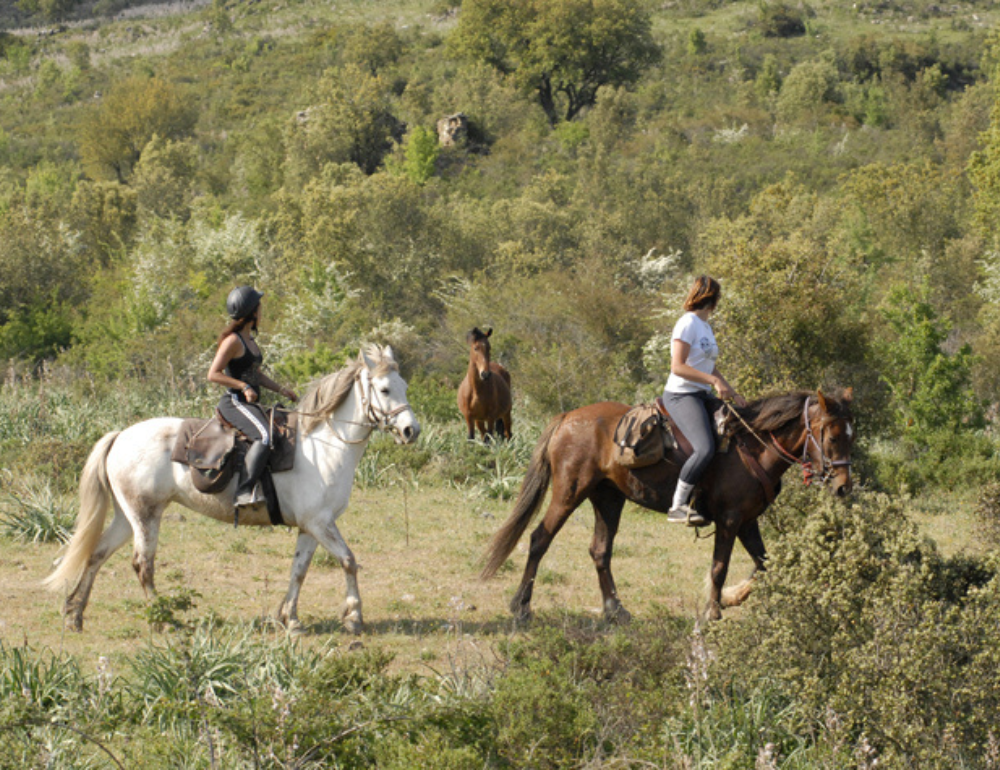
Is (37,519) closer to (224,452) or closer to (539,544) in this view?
(224,452)

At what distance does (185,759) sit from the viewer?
5.34m

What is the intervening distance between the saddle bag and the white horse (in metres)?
1.80

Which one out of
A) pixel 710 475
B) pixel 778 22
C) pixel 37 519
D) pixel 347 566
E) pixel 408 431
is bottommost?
pixel 37 519

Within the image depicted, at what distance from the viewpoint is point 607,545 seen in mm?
8547

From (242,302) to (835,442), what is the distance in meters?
4.67

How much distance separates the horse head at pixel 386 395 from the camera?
25.3ft

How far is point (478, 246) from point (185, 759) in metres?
31.8

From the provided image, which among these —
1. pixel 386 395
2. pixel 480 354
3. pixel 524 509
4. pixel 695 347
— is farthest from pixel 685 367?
pixel 480 354

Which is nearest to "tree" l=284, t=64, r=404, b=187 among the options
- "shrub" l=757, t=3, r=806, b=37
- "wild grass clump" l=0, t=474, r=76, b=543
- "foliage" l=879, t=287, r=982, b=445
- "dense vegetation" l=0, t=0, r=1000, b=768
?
"dense vegetation" l=0, t=0, r=1000, b=768

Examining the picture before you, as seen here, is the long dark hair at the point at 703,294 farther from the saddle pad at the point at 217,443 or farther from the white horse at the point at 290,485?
the saddle pad at the point at 217,443

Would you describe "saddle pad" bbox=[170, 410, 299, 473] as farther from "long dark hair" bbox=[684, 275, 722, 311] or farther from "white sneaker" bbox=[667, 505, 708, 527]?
"long dark hair" bbox=[684, 275, 722, 311]

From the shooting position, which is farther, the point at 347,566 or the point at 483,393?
the point at 483,393

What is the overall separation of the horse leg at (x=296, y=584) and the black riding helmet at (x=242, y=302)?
73.0 inches

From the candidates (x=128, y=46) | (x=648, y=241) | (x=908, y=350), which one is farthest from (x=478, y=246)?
(x=128, y=46)
